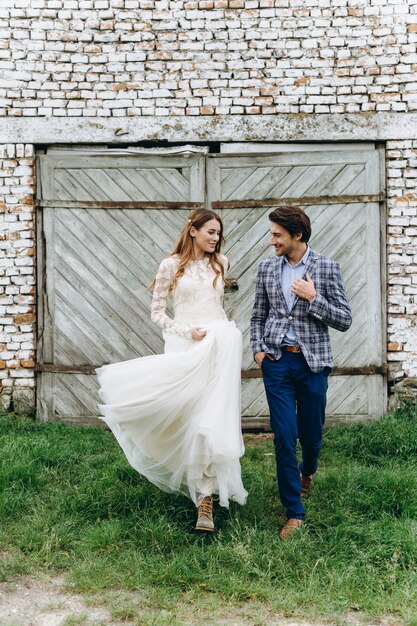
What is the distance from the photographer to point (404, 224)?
661cm

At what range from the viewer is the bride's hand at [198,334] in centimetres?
436

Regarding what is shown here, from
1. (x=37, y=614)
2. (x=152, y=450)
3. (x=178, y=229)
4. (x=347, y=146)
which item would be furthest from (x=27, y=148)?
(x=37, y=614)

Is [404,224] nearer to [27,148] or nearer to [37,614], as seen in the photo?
[27,148]

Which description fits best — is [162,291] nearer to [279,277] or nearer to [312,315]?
[279,277]

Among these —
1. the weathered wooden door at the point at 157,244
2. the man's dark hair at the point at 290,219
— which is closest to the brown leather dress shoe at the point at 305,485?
the man's dark hair at the point at 290,219

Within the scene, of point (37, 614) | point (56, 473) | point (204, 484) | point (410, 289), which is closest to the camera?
point (37, 614)

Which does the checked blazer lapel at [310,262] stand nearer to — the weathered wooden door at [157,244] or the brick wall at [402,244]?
the weathered wooden door at [157,244]

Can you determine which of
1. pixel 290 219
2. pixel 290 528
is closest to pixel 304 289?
pixel 290 219

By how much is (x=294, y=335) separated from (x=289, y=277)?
1.23ft

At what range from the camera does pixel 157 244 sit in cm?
671

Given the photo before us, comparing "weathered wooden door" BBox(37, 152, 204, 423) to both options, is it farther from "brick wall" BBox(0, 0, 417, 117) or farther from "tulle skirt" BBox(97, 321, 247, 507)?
"tulle skirt" BBox(97, 321, 247, 507)

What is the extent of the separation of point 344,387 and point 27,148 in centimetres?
374

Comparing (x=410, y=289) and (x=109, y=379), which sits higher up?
(x=410, y=289)

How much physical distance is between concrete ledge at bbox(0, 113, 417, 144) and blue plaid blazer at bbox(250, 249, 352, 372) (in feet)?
8.47
